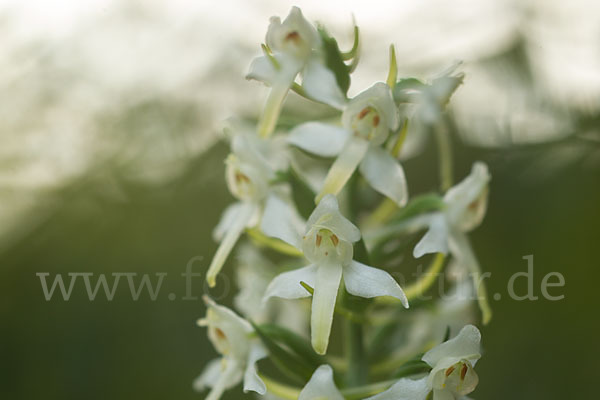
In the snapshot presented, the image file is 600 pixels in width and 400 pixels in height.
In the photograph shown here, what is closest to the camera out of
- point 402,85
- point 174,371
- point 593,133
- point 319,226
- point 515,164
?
point 319,226

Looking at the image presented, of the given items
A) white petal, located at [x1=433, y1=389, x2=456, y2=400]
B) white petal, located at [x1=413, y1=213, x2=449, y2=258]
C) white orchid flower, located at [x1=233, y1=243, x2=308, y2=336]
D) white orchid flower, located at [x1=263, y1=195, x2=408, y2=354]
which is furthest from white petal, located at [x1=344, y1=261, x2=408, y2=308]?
white orchid flower, located at [x1=233, y1=243, x2=308, y2=336]

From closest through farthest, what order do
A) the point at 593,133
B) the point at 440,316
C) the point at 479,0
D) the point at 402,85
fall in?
the point at 402,85 < the point at 440,316 < the point at 593,133 < the point at 479,0

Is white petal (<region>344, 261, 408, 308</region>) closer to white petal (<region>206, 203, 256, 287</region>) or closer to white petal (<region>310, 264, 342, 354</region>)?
white petal (<region>310, 264, 342, 354</region>)

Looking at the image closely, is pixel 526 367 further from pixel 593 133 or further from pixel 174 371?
pixel 174 371

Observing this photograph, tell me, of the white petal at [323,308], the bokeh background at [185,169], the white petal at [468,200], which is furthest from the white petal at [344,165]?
the bokeh background at [185,169]

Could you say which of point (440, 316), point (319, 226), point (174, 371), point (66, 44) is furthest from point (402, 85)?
point (66, 44)

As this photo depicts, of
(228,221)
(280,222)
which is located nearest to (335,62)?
(280,222)

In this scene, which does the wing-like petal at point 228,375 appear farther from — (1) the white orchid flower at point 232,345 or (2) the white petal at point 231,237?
(2) the white petal at point 231,237
